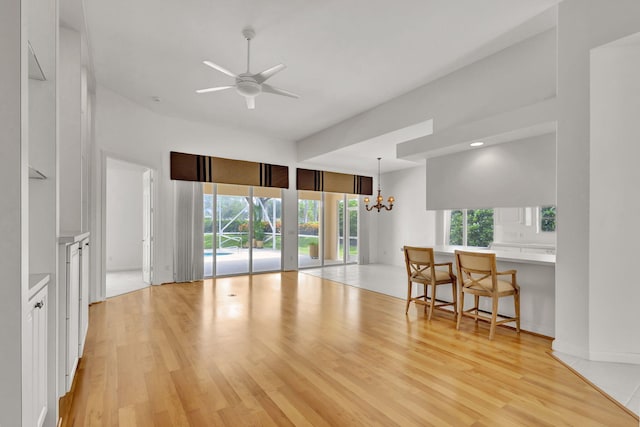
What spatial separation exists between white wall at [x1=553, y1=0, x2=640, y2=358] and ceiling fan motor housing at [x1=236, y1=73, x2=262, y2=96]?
128 inches

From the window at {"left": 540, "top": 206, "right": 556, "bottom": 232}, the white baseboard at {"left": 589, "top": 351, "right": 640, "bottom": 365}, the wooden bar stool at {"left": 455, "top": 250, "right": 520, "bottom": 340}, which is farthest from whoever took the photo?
the window at {"left": 540, "top": 206, "right": 556, "bottom": 232}

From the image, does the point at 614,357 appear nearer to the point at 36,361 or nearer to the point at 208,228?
the point at 36,361

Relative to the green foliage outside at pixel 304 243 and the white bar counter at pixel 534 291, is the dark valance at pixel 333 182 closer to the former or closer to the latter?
the green foliage outside at pixel 304 243

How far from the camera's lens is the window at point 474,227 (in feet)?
25.1

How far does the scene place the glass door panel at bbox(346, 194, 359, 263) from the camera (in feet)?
31.6

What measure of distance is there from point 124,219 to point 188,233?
2796 millimetres

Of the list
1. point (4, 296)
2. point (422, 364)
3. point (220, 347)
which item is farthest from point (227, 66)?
point (422, 364)

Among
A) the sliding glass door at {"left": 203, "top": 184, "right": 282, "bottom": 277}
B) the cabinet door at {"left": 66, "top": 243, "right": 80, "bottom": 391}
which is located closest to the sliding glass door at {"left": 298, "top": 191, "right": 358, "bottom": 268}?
the sliding glass door at {"left": 203, "top": 184, "right": 282, "bottom": 277}

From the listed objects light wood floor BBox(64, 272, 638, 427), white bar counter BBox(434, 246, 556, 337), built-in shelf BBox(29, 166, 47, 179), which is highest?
built-in shelf BBox(29, 166, 47, 179)

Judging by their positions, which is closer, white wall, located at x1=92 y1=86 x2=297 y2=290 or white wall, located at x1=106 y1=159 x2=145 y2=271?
white wall, located at x1=92 y1=86 x2=297 y2=290

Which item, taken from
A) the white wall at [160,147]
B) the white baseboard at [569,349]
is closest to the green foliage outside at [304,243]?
the white wall at [160,147]

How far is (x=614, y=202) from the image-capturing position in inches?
113

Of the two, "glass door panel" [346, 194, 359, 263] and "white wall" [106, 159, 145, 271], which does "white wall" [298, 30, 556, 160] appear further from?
"white wall" [106, 159, 145, 271]

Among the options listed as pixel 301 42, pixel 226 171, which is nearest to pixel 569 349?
pixel 301 42
